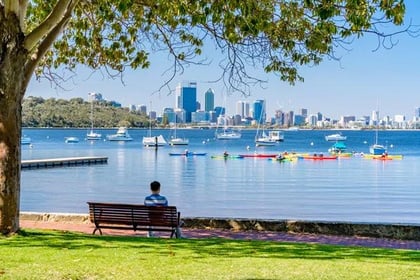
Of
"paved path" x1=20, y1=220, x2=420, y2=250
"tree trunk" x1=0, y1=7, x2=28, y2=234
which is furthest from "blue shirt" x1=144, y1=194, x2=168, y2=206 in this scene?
"tree trunk" x1=0, y1=7, x2=28, y2=234

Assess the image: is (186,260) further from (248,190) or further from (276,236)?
(248,190)

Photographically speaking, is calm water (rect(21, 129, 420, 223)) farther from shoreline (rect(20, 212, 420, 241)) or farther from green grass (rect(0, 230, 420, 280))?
green grass (rect(0, 230, 420, 280))

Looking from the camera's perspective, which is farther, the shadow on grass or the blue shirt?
the blue shirt

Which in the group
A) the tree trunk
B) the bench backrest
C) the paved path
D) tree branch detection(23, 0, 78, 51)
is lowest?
the paved path

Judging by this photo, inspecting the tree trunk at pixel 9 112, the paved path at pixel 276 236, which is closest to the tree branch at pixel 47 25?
the tree trunk at pixel 9 112

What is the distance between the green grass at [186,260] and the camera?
25.2 feet

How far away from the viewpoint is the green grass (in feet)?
25.2

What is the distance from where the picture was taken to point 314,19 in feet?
38.1

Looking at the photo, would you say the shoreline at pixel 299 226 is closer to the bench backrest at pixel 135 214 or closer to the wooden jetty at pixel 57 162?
the bench backrest at pixel 135 214

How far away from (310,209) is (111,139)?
13758 cm

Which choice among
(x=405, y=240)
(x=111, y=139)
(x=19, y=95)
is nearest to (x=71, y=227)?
(x=19, y=95)

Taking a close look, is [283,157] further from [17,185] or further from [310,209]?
[17,185]

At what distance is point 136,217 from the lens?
41.3 feet

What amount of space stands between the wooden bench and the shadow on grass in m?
0.98
